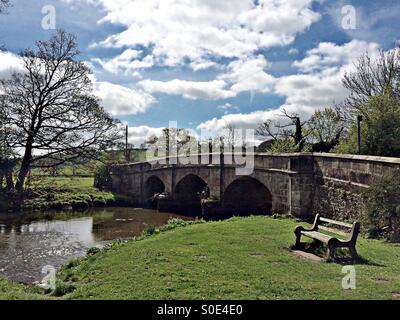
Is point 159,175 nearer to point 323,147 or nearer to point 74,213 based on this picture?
point 74,213

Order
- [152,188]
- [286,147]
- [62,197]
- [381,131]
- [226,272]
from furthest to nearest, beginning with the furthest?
1. [152,188]
2. [62,197]
3. [286,147]
4. [381,131]
5. [226,272]

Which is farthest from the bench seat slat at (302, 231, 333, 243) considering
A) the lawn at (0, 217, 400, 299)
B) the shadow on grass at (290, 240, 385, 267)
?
the lawn at (0, 217, 400, 299)

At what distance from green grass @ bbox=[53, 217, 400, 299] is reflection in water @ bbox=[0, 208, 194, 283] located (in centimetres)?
253

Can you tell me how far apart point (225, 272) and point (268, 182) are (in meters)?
11.8

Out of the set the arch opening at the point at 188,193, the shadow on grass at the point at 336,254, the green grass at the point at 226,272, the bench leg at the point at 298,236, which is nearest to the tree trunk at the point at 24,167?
the arch opening at the point at 188,193

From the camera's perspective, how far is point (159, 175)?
30.2 m

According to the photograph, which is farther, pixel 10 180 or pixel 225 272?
pixel 10 180

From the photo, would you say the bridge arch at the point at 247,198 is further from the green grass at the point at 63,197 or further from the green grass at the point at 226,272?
the green grass at the point at 63,197

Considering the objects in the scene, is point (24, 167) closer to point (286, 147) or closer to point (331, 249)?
point (286, 147)

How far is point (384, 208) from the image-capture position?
1023 centimetres

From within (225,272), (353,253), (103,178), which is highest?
(103,178)

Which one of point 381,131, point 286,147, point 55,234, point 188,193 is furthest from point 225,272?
point 188,193

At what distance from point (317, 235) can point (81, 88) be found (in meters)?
24.6
